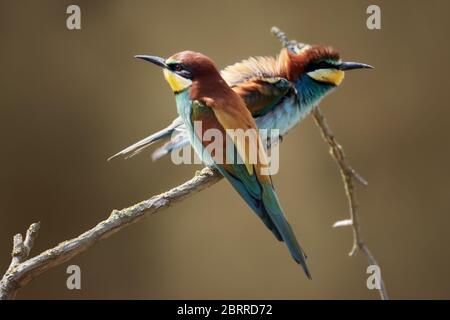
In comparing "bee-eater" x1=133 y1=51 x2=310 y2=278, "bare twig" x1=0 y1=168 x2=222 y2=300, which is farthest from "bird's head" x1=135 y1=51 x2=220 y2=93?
"bare twig" x1=0 y1=168 x2=222 y2=300

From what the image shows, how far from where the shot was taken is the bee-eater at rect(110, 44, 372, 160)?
1.82 meters

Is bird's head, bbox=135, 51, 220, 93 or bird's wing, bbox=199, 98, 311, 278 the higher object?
bird's head, bbox=135, 51, 220, 93

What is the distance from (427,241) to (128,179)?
3.30 ft

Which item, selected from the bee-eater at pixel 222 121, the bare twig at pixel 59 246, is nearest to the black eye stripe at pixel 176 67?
the bee-eater at pixel 222 121

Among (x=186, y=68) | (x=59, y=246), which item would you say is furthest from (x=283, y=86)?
(x=59, y=246)

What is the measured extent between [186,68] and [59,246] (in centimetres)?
49

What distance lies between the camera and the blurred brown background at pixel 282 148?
2.40 m

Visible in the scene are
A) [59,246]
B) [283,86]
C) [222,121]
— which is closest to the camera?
[59,246]

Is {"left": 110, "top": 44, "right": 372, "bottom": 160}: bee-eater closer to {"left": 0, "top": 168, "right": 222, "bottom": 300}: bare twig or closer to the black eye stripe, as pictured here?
the black eye stripe

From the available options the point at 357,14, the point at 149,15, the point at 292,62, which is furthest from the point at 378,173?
the point at 149,15

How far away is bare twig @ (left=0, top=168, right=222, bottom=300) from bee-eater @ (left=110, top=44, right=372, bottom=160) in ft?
1.62

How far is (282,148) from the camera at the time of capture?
8.03 feet

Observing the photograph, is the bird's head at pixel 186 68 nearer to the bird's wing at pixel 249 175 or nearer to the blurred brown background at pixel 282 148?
the bird's wing at pixel 249 175

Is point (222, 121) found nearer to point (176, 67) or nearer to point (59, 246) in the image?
point (176, 67)
